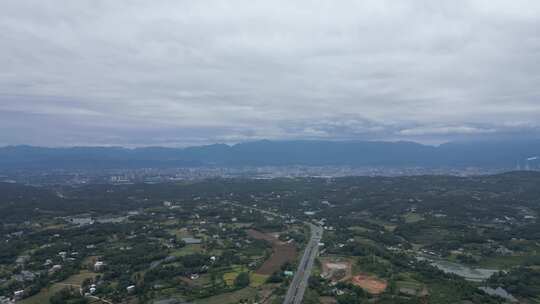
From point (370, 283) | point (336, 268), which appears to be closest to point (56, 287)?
point (336, 268)

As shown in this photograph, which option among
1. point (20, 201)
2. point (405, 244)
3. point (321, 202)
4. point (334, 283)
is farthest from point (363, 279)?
point (20, 201)

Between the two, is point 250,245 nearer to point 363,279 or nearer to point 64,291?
point 363,279

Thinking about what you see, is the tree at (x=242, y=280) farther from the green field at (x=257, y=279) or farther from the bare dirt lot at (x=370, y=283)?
the bare dirt lot at (x=370, y=283)

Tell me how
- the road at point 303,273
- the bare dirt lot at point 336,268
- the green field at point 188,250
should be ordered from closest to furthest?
the road at point 303,273 → the bare dirt lot at point 336,268 → the green field at point 188,250

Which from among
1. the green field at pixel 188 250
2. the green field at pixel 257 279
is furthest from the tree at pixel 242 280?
the green field at pixel 188 250

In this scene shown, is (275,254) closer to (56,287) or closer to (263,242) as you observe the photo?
(263,242)

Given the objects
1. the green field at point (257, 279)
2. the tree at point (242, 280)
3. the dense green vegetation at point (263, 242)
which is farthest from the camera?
the green field at point (257, 279)

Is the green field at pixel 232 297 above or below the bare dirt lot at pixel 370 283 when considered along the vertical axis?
below
